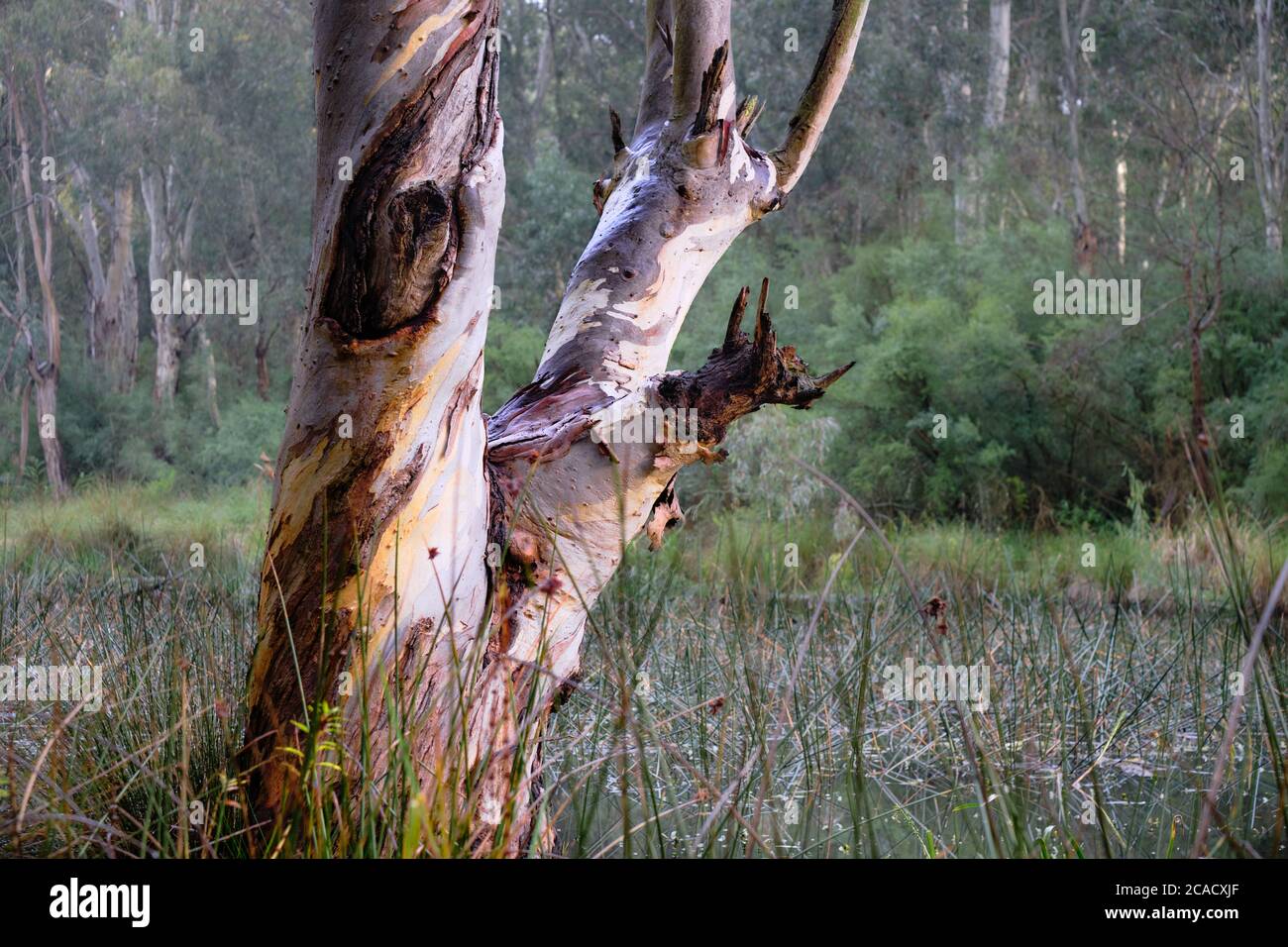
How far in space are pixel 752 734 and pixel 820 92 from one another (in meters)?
1.47

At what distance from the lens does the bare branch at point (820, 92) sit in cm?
254

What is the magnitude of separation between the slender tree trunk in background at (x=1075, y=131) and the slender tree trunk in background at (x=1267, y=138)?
145 cm

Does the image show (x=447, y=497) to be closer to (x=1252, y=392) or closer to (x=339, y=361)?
(x=339, y=361)

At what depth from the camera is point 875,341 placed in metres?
10.4

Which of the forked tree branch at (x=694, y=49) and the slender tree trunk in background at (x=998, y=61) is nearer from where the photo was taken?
the forked tree branch at (x=694, y=49)

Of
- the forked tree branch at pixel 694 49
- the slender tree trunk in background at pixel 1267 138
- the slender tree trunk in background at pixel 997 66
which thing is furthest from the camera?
the slender tree trunk in background at pixel 997 66

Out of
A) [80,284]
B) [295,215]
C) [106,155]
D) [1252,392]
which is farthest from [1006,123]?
[80,284]

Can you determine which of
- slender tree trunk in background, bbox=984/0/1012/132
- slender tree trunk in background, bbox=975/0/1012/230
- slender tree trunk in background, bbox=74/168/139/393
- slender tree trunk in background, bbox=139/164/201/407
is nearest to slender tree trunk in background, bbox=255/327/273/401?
slender tree trunk in background, bbox=139/164/201/407

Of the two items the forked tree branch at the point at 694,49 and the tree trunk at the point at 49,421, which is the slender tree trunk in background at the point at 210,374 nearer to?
the tree trunk at the point at 49,421

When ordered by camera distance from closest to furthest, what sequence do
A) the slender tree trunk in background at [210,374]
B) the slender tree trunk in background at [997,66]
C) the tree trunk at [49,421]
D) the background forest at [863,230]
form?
1. the background forest at [863,230]
2. the tree trunk at [49,421]
3. the slender tree trunk in background at [997,66]
4. the slender tree trunk in background at [210,374]

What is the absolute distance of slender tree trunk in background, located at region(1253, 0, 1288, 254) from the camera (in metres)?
10.0

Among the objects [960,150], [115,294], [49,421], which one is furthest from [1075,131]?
[115,294]

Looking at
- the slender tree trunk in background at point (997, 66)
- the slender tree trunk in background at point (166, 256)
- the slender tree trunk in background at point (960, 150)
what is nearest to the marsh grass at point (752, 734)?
the slender tree trunk in background at point (960, 150)
